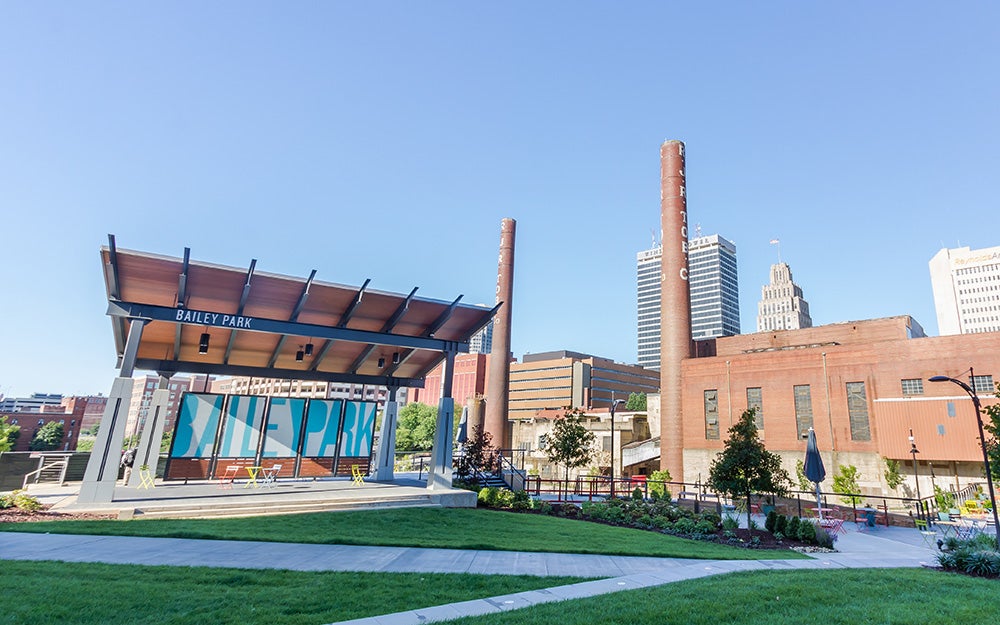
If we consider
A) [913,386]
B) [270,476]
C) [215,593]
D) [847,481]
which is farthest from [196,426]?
[913,386]

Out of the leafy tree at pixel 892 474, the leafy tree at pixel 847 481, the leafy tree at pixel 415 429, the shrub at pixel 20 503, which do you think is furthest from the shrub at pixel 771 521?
the leafy tree at pixel 415 429

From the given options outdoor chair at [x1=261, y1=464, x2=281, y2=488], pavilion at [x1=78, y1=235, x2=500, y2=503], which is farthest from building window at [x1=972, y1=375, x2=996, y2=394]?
outdoor chair at [x1=261, y1=464, x2=281, y2=488]

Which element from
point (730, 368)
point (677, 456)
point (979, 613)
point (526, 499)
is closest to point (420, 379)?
point (526, 499)

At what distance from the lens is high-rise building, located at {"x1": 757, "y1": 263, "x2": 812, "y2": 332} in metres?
180

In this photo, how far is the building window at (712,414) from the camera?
47781 millimetres

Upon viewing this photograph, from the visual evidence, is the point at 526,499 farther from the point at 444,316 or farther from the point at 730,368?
the point at 730,368

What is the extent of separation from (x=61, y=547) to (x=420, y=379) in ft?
61.6

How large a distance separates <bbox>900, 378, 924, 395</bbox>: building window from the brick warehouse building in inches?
2.3

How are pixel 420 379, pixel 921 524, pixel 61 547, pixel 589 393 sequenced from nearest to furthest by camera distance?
1. pixel 61 547
2. pixel 921 524
3. pixel 420 379
4. pixel 589 393

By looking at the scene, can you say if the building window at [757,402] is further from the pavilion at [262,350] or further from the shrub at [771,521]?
the pavilion at [262,350]

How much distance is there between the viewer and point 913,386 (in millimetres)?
37312

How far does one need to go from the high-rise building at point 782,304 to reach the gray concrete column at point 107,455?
19234 centimetres

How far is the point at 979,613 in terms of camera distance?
23.0 feet

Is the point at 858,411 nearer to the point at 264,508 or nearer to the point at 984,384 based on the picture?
the point at 984,384
